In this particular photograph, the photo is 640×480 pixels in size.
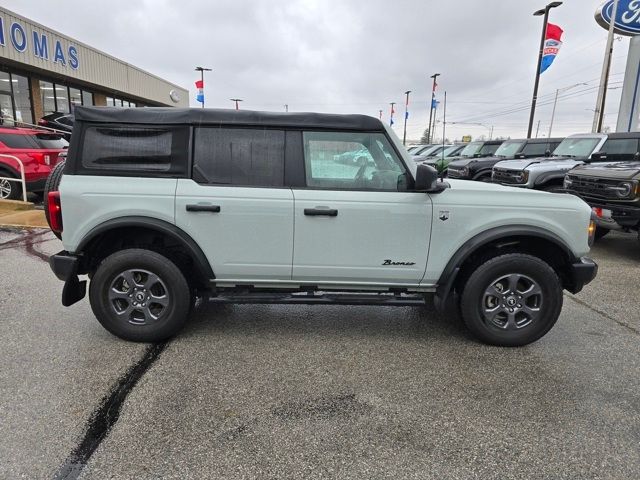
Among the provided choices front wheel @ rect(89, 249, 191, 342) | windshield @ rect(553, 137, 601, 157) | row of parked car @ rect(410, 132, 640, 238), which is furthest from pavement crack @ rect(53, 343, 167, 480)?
windshield @ rect(553, 137, 601, 157)

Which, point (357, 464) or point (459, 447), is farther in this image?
point (459, 447)

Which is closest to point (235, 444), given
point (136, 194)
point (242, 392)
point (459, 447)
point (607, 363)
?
point (242, 392)

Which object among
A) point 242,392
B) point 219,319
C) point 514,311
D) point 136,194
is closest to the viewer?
point 242,392

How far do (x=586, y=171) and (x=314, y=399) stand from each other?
6.90 m

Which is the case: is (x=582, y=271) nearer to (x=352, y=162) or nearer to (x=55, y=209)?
(x=352, y=162)

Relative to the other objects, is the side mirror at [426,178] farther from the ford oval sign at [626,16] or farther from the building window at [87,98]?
the building window at [87,98]

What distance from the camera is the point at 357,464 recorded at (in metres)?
2.23

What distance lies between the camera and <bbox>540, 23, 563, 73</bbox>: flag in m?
18.7

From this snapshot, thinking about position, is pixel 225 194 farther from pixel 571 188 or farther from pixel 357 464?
pixel 571 188

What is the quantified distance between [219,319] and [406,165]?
7.27 feet

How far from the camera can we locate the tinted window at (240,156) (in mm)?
3396

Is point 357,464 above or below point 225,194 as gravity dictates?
below

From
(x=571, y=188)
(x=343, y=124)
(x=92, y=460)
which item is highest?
(x=343, y=124)

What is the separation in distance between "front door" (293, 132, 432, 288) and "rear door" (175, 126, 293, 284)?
0.17 meters
